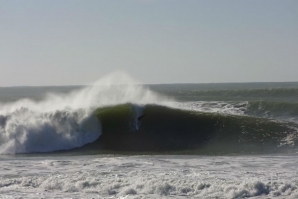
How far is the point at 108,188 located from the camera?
382 inches

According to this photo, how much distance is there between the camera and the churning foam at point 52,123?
1716 cm

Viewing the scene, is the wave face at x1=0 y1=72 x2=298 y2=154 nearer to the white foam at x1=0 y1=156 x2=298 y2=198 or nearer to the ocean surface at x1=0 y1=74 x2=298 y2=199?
the ocean surface at x1=0 y1=74 x2=298 y2=199

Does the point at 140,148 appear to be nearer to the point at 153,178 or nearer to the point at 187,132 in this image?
the point at 187,132

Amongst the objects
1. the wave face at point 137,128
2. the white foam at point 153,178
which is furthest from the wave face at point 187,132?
the white foam at point 153,178

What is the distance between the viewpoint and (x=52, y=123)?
18672 mm

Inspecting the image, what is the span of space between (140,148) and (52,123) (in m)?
4.04

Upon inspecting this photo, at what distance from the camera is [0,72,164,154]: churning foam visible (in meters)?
17.2

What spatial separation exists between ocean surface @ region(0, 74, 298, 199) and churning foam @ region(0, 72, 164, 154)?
0.12 feet

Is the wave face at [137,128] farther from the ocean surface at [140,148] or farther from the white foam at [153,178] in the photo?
the white foam at [153,178]

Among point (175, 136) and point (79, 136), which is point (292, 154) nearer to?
point (175, 136)

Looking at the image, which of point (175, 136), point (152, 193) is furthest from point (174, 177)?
point (175, 136)

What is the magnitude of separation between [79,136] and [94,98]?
530cm

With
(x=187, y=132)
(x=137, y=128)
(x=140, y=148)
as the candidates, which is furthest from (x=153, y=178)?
(x=137, y=128)

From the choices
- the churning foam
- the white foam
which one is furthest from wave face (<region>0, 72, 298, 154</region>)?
the white foam
